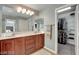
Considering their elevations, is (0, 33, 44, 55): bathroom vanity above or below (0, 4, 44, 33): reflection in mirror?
below

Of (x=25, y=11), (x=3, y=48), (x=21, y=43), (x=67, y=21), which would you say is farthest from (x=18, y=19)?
(x=67, y=21)

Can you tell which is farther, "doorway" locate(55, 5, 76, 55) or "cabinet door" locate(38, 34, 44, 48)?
Result: "cabinet door" locate(38, 34, 44, 48)

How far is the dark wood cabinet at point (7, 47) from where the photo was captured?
143cm

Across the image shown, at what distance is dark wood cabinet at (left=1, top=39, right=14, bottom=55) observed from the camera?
143 centimetres

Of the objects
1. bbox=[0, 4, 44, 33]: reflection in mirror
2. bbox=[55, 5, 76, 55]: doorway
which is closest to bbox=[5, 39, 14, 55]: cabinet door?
bbox=[0, 4, 44, 33]: reflection in mirror

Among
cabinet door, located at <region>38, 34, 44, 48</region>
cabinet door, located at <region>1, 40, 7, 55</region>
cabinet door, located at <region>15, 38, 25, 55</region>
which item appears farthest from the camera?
cabinet door, located at <region>38, 34, 44, 48</region>

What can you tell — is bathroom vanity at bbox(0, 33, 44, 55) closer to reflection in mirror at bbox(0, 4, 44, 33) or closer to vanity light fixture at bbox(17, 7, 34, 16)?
reflection in mirror at bbox(0, 4, 44, 33)

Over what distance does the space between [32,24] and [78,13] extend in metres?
0.95

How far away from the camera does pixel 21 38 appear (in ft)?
5.22

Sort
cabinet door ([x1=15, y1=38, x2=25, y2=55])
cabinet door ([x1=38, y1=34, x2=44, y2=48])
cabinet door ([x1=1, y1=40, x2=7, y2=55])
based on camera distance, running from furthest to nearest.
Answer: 1. cabinet door ([x1=38, y1=34, x2=44, y2=48])
2. cabinet door ([x1=15, y1=38, x2=25, y2=55])
3. cabinet door ([x1=1, y1=40, x2=7, y2=55])

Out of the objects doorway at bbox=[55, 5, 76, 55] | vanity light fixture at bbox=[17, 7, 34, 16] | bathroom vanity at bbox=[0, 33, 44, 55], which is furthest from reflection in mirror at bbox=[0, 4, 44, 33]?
doorway at bbox=[55, 5, 76, 55]

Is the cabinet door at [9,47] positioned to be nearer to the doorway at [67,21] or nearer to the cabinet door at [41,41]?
the cabinet door at [41,41]

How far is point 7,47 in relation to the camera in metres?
1.46
